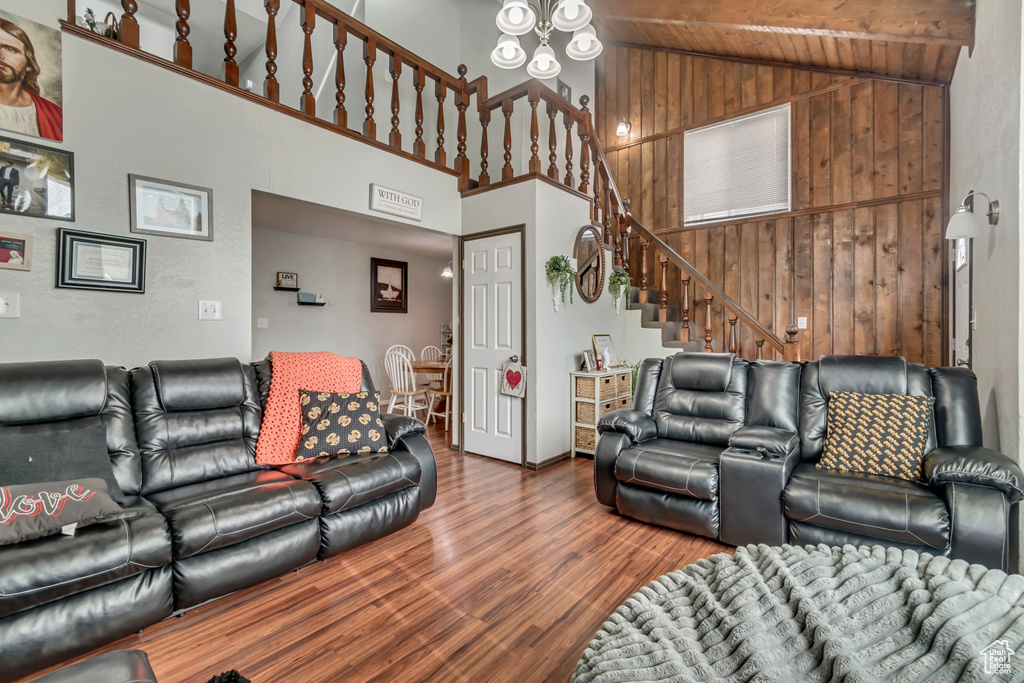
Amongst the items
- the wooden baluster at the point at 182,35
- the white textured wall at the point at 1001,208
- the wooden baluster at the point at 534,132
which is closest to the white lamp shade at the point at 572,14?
the wooden baluster at the point at 534,132

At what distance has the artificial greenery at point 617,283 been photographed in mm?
5000

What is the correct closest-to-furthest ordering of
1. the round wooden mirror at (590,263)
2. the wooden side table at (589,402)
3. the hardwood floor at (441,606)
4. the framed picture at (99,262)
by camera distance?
the hardwood floor at (441,606) → the framed picture at (99,262) → the wooden side table at (589,402) → the round wooden mirror at (590,263)

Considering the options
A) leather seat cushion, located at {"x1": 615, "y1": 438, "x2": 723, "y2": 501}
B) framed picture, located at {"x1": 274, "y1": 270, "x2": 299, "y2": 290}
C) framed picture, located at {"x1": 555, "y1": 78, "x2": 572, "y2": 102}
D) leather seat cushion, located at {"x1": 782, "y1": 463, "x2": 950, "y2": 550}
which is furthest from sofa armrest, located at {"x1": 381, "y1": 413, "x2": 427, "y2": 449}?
framed picture, located at {"x1": 555, "y1": 78, "x2": 572, "y2": 102}

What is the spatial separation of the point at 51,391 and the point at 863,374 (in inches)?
164

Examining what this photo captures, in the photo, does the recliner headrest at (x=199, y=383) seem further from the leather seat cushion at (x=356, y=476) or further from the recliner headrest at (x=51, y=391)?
the leather seat cushion at (x=356, y=476)

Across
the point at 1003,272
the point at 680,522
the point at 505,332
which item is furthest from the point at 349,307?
the point at 1003,272

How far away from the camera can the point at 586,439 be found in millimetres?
4293

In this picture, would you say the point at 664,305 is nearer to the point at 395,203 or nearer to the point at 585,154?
the point at 585,154

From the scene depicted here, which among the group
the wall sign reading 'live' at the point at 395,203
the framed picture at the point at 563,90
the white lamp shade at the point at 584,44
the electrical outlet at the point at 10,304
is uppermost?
the framed picture at the point at 563,90

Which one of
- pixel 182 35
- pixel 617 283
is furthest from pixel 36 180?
pixel 617 283

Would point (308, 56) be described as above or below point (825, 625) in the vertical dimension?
above

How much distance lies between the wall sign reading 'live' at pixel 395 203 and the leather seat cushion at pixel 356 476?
6.67ft

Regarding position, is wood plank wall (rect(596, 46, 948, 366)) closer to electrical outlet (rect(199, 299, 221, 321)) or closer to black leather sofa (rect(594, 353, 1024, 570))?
black leather sofa (rect(594, 353, 1024, 570))

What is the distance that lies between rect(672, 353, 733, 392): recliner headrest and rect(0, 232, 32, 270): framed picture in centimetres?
376
